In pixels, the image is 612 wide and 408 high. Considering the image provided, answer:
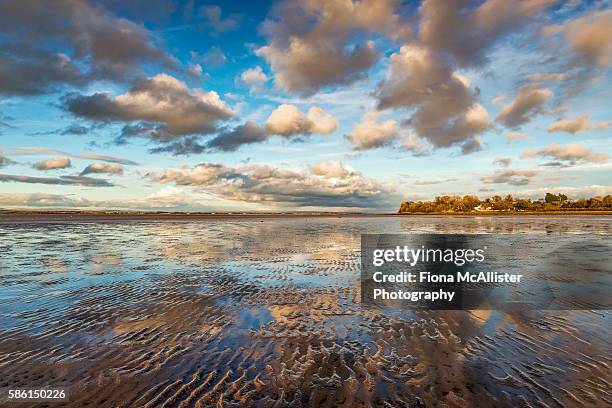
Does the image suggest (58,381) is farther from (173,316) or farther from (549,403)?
(549,403)

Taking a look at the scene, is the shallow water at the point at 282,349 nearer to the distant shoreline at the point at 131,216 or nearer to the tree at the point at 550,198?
the distant shoreline at the point at 131,216

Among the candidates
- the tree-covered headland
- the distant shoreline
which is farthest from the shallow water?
the tree-covered headland

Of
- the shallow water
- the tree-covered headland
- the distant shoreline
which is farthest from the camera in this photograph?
the tree-covered headland

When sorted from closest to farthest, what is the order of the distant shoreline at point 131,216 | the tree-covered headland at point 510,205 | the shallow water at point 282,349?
1. the shallow water at point 282,349
2. the distant shoreline at point 131,216
3. the tree-covered headland at point 510,205

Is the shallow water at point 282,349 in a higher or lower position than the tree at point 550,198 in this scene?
lower

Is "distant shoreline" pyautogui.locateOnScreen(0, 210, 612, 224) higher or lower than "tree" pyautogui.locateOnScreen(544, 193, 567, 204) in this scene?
lower

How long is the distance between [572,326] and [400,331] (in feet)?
14.1

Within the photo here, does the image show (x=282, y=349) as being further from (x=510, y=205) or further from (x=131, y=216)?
(x=510, y=205)

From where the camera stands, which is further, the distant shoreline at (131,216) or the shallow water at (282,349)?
the distant shoreline at (131,216)


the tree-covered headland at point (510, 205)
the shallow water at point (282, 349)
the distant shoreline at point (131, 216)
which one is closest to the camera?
the shallow water at point (282, 349)

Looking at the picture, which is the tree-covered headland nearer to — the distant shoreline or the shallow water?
the distant shoreline

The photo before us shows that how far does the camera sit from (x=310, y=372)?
5.58 meters

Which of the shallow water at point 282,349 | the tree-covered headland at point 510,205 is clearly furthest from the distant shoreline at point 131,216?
the shallow water at point 282,349

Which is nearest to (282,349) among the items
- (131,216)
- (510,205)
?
(131,216)
